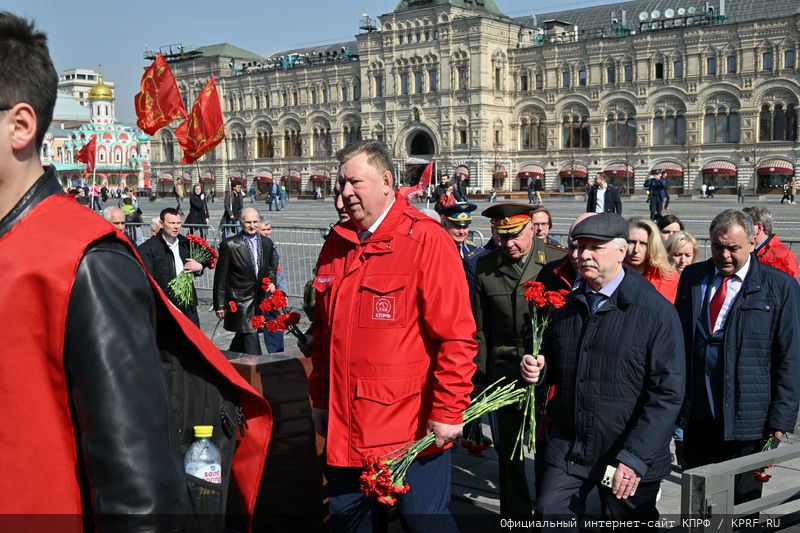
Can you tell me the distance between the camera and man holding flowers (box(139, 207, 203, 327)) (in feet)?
25.2

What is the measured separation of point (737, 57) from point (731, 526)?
181ft

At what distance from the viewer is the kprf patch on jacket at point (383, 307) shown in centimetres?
308

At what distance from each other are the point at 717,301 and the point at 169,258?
5.18 meters

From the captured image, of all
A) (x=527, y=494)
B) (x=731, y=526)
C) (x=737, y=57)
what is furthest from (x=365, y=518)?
(x=737, y=57)

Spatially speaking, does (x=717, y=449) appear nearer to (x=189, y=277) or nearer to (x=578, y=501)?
(x=578, y=501)

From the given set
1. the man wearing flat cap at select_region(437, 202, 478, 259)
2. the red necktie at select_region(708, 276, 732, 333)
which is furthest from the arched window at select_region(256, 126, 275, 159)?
the red necktie at select_region(708, 276, 732, 333)

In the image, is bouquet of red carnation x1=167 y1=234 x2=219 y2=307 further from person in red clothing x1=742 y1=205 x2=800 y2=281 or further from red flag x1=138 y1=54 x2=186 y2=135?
red flag x1=138 y1=54 x2=186 y2=135

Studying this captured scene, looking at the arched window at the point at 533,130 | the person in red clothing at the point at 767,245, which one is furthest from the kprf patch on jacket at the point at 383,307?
the arched window at the point at 533,130

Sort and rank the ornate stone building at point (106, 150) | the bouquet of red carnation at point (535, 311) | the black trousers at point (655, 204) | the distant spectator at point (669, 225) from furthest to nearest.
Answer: the ornate stone building at point (106, 150) → the black trousers at point (655, 204) → the distant spectator at point (669, 225) → the bouquet of red carnation at point (535, 311)

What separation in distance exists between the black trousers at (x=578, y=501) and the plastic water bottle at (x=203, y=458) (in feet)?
6.29

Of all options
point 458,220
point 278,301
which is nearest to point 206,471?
point 278,301

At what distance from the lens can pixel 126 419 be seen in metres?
1.41

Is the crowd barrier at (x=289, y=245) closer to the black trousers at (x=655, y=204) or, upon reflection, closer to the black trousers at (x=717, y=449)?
the black trousers at (x=717, y=449)

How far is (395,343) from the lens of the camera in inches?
121
